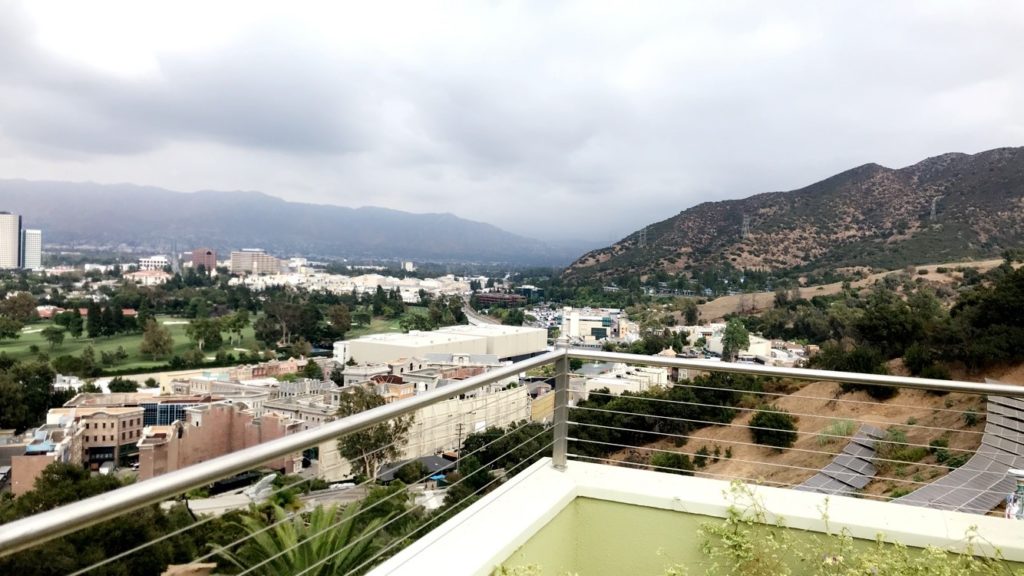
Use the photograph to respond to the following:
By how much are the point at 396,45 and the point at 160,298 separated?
137ft

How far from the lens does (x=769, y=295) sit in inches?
1463

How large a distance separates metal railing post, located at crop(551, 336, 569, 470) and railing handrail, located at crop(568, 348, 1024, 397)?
5cm

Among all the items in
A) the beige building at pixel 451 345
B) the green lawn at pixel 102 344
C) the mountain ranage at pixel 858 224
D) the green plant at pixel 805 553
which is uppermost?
the mountain ranage at pixel 858 224

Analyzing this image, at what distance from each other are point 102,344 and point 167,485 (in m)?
54.9

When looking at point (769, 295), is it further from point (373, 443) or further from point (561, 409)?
point (561, 409)

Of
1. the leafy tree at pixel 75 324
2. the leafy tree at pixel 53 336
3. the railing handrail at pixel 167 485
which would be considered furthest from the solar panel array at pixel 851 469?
the leafy tree at pixel 75 324

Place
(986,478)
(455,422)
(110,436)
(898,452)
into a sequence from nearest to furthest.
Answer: (455,422) → (986,478) → (898,452) → (110,436)

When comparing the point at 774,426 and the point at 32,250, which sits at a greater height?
the point at 32,250

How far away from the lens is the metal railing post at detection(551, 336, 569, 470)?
2.39 meters

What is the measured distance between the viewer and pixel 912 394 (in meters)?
13.3

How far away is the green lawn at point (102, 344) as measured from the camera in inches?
1654

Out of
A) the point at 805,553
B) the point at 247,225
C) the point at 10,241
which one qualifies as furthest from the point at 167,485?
the point at 247,225

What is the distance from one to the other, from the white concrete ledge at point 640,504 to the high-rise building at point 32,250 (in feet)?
282

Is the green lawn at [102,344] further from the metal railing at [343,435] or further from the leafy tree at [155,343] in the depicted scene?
the metal railing at [343,435]
